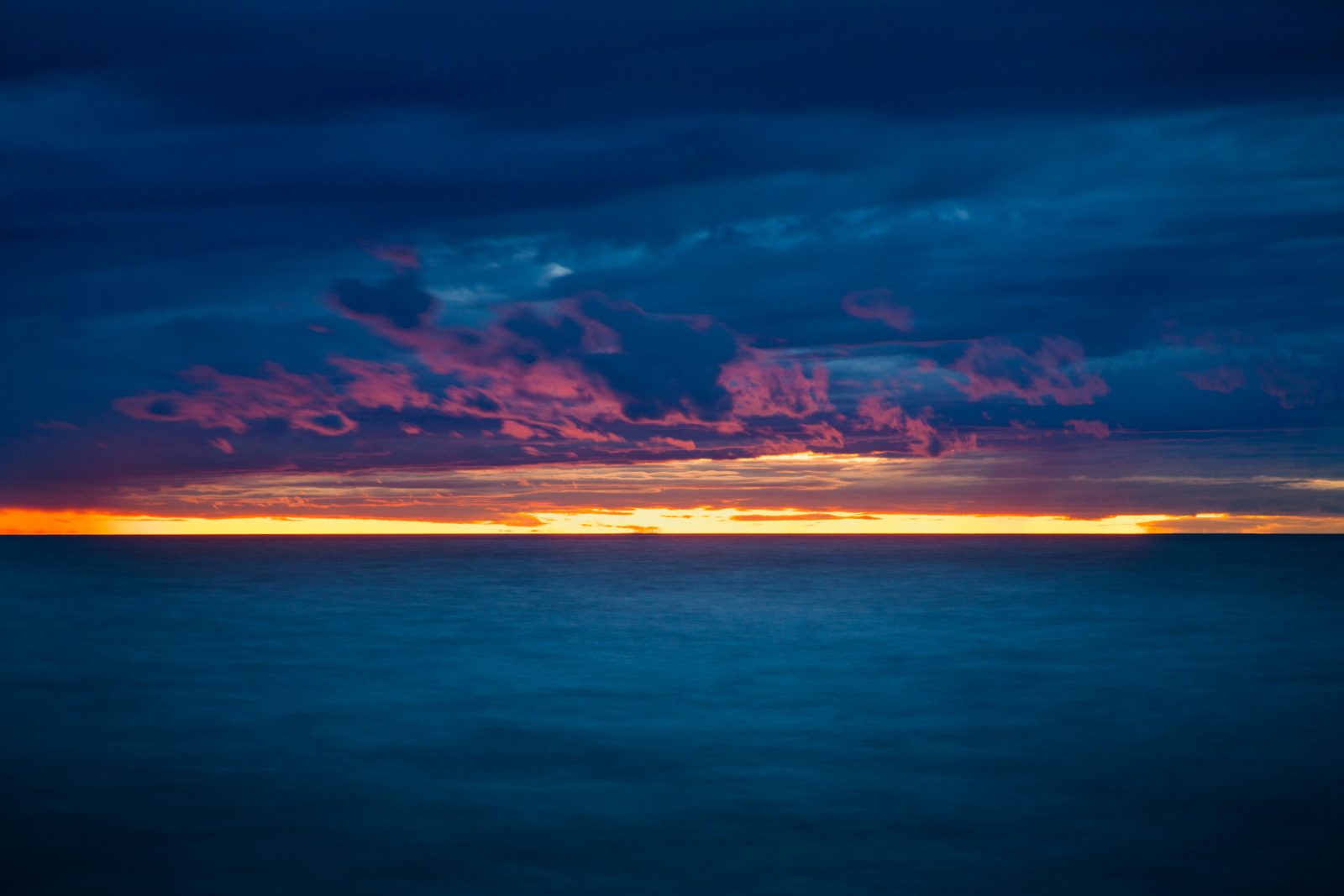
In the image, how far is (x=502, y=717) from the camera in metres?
29.4

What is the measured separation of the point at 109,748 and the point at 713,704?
1512 cm

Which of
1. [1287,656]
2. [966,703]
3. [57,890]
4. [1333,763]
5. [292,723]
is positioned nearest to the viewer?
[57,890]

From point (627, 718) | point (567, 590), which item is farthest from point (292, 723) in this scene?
point (567, 590)

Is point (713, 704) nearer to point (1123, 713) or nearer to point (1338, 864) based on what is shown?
point (1123, 713)

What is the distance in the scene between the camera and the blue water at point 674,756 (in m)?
16.1

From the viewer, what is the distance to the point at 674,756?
78.9ft

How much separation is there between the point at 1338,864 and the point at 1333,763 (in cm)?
799

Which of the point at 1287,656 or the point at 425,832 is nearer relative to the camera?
the point at 425,832

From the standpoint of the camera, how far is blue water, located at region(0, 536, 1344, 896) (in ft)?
52.9

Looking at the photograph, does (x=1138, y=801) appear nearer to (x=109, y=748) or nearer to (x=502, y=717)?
(x=502, y=717)

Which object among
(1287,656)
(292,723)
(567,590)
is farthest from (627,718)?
(567,590)

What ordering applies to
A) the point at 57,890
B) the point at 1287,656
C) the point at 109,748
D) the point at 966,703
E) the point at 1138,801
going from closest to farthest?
the point at 57,890
the point at 1138,801
the point at 109,748
the point at 966,703
the point at 1287,656

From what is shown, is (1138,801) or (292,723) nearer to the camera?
(1138,801)

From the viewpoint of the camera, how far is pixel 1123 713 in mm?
29375
